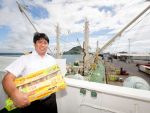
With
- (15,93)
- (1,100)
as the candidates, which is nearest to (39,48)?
(15,93)

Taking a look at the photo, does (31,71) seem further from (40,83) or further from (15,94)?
(15,94)

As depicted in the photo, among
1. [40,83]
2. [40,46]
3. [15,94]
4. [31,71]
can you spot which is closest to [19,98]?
[15,94]

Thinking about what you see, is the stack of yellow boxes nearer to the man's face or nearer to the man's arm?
the man's arm

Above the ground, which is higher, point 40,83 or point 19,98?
point 40,83

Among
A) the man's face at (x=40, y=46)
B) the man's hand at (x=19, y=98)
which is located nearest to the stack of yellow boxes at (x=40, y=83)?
the man's hand at (x=19, y=98)

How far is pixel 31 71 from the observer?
1.42 m

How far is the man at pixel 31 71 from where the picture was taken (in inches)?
41.9

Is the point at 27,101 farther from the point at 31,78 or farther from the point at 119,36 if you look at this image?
the point at 119,36

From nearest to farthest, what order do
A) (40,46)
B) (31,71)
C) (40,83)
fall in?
(40,83) → (31,71) → (40,46)

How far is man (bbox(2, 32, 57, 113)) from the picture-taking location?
1.06 metres

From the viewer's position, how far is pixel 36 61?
4.98 feet

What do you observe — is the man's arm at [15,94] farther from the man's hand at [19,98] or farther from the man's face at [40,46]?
the man's face at [40,46]

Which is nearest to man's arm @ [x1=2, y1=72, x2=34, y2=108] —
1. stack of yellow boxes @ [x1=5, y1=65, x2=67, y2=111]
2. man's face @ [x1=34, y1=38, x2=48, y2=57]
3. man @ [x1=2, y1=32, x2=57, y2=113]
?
man @ [x1=2, y1=32, x2=57, y2=113]

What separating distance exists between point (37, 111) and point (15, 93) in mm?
826
